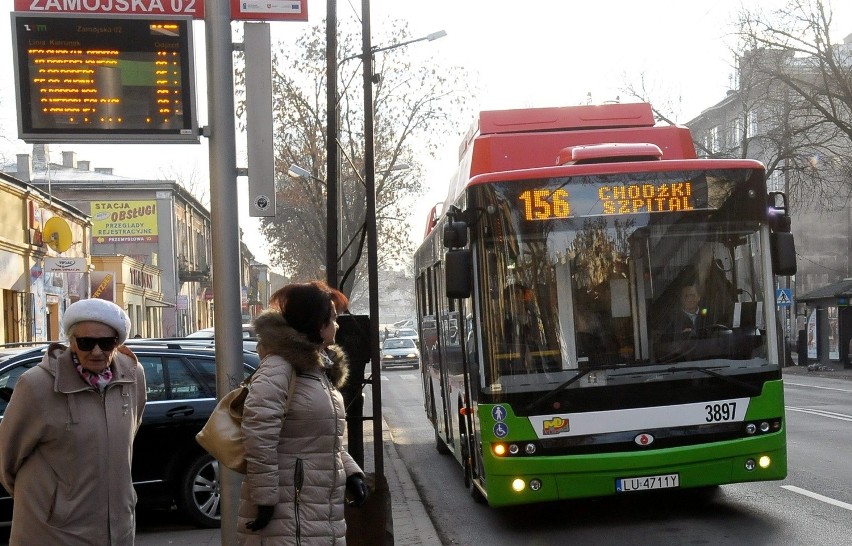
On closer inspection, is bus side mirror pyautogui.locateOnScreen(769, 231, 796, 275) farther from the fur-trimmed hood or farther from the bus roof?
the fur-trimmed hood

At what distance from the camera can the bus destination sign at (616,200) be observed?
919 cm

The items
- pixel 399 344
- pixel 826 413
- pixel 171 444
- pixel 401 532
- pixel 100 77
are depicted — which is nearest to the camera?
pixel 100 77

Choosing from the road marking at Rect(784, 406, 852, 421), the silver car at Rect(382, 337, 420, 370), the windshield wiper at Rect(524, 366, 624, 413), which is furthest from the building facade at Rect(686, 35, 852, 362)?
the windshield wiper at Rect(524, 366, 624, 413)

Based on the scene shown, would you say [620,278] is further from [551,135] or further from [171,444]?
[171,444]

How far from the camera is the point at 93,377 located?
4.61m

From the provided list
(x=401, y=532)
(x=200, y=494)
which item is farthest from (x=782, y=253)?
(x=200, y=494)

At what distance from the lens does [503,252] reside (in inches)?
359

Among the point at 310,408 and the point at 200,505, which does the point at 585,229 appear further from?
the point at 310,408

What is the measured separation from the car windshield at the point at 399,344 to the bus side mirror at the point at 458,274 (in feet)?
133

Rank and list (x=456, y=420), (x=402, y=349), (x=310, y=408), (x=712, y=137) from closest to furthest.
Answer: (x=310, y=408), (x=456, y=420), (x=402, y=349), (x=712, y=137)

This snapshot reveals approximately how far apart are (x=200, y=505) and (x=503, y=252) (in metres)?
3.41

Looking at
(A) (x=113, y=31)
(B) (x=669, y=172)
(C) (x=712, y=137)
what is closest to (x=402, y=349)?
(C) (x=712, y=137)

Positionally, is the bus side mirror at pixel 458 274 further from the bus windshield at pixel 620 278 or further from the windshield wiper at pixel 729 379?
the windshield wiper at pixel 729 379

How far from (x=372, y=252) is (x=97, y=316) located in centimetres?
660
